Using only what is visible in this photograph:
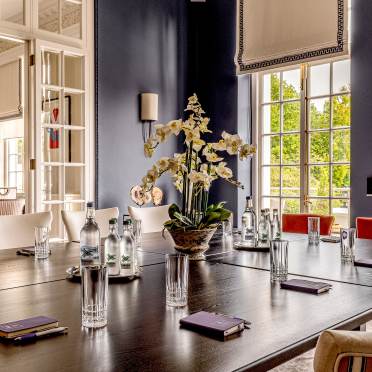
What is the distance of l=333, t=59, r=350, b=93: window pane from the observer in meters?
4.64

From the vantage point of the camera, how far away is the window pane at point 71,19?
455cm

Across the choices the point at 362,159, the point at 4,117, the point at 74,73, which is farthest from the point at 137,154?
the point at 4,117

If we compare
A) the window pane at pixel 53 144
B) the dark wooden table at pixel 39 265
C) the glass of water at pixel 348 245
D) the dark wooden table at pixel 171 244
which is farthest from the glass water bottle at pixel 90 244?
the window pane at pixel 53 144

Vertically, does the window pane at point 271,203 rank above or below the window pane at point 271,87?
below

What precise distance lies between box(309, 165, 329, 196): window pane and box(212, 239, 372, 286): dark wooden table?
2296 millimetres

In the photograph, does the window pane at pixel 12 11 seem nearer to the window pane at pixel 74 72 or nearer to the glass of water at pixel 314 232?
the window pane at pixel 74 72

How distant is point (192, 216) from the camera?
2.15m

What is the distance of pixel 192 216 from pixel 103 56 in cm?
306

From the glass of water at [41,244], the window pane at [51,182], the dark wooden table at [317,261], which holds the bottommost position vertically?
the dark wooden table at [317,261]

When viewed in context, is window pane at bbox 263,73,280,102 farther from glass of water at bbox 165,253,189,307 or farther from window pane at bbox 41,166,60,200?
glass of water at bbox 165,253,189,307

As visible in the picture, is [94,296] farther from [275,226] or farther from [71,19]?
[71,19]

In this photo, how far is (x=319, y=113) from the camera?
488cm

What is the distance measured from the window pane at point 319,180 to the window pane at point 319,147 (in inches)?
3.1

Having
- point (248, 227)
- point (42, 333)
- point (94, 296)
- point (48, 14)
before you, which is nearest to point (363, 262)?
point (248, 227)
